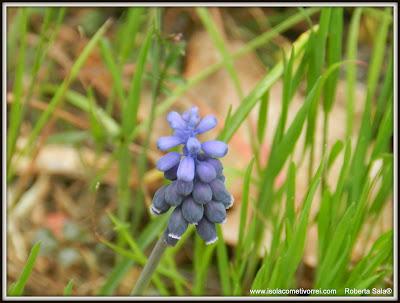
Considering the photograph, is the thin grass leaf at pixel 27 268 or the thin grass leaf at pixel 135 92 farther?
the thin grass leaf at pixel 135 92

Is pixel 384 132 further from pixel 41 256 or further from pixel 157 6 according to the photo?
pixel 41 256

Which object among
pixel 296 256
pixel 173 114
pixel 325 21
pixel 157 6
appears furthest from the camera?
pixel 157 6

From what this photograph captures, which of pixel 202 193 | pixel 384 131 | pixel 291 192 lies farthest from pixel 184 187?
pixel 384 131

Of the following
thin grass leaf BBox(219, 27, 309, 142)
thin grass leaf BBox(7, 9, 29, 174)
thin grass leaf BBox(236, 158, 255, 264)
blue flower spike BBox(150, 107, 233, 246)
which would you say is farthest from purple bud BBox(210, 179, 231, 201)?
thin grass leaf BBox(7, 9, 29, 174)

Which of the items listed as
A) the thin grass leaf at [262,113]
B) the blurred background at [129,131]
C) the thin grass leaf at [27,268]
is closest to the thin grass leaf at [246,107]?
the thin grass leaf at [262,113]

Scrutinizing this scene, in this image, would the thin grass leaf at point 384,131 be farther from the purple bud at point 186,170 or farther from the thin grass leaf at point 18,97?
the thin grass leaf at point 18,97

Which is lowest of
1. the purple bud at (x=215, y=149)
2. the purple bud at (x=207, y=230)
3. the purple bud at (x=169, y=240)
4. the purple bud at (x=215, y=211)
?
the purple bud at (x=169, y=240)

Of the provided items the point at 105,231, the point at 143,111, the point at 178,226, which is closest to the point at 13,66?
the point at 143,111
